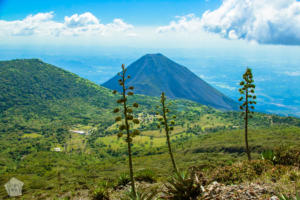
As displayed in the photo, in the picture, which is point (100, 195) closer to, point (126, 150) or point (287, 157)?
point (287, 157)

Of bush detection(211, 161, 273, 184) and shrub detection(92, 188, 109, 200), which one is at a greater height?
bush detection(211, 161, 273, 184)

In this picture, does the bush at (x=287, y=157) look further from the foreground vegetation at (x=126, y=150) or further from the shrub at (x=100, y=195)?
the shrub at (x=100, y=195)

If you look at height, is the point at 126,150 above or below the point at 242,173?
below

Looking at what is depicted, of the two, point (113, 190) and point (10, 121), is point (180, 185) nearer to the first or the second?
point (113, 190)

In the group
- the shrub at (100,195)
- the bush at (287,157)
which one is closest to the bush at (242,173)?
the bush at (287,157)

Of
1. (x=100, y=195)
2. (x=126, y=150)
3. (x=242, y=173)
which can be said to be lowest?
(x=126, y=150)

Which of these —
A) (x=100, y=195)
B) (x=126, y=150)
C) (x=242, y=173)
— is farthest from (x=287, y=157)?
(x=126, y=150)

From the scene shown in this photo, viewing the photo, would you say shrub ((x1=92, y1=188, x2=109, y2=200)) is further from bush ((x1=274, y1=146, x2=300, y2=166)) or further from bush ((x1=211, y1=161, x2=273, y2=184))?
bush ((x1=274, y1=146, x2=300, y2=166))

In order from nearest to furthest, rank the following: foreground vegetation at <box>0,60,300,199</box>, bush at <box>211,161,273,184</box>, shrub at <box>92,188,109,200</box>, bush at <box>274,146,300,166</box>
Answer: bush at <box>211,161,273,184</box> → bush at <box>274,146,300,166</box> → foreground vegetation at <box>0,60,300,199</box> → shrub at <box>92,188,109,200</box>

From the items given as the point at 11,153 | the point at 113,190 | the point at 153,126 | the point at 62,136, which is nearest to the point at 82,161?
the point at 11,153

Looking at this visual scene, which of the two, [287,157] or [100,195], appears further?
[100,195]

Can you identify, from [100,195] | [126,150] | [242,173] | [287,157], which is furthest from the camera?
[126,150]

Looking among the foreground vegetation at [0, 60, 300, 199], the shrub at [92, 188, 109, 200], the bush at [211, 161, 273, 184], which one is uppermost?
the bush at [211, 161, 273, 184]

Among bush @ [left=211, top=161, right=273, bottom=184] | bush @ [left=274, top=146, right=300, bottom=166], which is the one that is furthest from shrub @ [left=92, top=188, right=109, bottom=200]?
bush @ [left=274, top=146, right=300, bottom=166]
